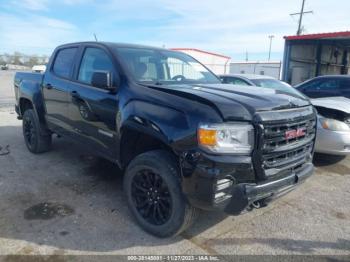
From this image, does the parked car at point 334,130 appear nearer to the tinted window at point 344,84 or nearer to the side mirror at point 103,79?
the tinted window at point 344,84

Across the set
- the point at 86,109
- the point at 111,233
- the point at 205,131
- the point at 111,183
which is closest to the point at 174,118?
the point at 205,131

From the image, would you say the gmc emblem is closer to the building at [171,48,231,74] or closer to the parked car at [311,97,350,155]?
the parked car at [311,97,350,155]

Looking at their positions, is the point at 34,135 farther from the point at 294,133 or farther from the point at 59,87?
the point at 294,133

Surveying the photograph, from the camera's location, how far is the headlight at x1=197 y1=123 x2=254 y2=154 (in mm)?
2551

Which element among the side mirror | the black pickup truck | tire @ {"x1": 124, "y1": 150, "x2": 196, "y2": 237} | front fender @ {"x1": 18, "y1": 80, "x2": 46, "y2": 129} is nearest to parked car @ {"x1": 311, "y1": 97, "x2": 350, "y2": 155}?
the black pickup truck

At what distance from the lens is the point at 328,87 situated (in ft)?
27.5

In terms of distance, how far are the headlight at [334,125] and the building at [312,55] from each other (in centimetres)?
1591

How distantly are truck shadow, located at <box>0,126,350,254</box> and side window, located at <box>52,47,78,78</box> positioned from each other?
150cm

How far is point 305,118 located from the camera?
317 centimetres

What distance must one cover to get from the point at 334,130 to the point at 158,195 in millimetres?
3307

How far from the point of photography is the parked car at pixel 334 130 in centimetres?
495

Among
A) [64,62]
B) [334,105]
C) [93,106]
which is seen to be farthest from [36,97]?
[334,105]

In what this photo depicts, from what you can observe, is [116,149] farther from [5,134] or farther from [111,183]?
[5,134]

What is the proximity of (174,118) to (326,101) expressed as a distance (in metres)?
3.91
